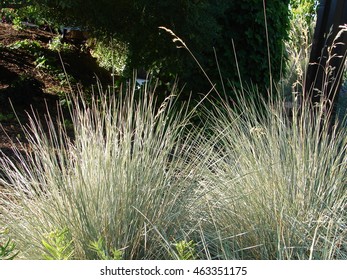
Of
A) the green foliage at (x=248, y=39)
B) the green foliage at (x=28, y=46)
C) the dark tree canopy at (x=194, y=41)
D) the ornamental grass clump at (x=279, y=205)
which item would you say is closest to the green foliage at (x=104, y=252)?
the ornamental grass clump at (x=279, y=205)

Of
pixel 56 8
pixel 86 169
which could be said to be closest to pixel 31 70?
pixel 56 8

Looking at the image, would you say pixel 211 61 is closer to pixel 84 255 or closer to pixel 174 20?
pixel 174 20

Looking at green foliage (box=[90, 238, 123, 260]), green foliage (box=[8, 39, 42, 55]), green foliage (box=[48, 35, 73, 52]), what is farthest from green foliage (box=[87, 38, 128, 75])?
green foliage (box=[90, 238, 123, 260])

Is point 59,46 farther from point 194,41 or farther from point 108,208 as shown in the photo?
point 108,208

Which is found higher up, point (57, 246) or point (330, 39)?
point (330, 39)

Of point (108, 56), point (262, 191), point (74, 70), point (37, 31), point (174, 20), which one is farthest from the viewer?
point (37, 31)

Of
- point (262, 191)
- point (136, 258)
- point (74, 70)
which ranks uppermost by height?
point (262, 191)

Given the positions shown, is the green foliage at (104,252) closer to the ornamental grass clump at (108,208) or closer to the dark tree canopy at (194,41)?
the ornamental grass clump at (108,208)

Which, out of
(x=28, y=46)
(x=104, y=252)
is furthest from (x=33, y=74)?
(x=104, y=252)

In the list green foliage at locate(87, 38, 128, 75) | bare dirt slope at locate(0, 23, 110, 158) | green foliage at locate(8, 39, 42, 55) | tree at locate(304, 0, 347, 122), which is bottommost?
bare dirt slope at locate(0, 23, 110, 158)

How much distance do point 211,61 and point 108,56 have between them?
240 centimetres

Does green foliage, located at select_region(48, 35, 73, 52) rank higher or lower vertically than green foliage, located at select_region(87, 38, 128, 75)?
lower

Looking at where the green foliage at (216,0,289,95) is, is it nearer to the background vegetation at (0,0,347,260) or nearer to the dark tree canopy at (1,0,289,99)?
the dark tree canopy at (1,0,289,99)

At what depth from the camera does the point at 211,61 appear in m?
6.69
